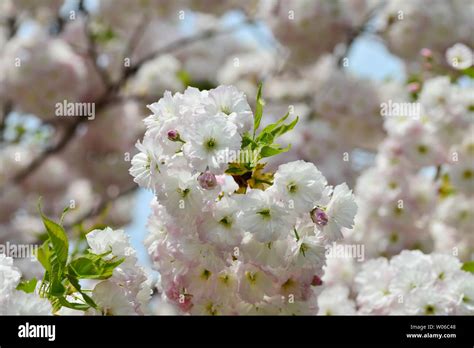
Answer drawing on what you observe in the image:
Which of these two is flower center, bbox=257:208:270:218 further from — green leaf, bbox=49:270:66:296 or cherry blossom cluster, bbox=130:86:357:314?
green leaf, bbox=49:270:66:296

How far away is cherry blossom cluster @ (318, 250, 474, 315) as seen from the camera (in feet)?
5.45

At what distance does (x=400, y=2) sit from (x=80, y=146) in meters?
2.32

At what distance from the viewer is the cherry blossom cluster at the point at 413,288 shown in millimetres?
1660

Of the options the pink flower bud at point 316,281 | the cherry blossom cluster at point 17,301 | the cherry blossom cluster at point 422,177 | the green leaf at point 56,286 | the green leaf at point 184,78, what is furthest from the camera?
the green leaf at point 184,78

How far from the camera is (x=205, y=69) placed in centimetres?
573

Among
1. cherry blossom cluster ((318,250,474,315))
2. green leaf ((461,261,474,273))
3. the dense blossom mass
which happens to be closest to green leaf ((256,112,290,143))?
the dense blossom mass

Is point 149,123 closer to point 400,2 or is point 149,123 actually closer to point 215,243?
point 215,243

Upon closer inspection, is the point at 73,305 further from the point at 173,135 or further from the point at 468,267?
the point at 468,267

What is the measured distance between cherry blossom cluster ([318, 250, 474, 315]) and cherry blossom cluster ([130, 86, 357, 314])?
37 centimetres

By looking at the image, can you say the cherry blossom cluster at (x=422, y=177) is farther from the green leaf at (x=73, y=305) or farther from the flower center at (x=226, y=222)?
the green leaf at (x=73, y=305)

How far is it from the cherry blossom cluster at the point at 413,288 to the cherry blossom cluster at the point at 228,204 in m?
0.37

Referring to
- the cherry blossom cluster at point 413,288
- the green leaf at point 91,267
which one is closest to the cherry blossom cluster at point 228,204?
the green leaf at point 91,267

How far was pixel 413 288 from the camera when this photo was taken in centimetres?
171

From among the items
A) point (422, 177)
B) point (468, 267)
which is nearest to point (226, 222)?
point (468, 267)
